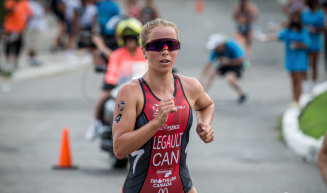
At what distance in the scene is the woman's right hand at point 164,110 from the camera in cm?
278

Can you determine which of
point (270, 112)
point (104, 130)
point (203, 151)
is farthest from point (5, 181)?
point (270, 112)

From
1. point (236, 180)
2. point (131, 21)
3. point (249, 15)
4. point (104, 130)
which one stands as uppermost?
→ point (249, 15)

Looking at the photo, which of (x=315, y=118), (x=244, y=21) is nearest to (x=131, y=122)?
(x=315, y=118)

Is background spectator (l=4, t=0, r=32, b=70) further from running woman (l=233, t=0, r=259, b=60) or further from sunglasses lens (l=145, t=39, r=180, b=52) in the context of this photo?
sunglasses lens (l=145, t=39, r=180, b=52)

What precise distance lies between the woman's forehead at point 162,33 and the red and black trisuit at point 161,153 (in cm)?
29

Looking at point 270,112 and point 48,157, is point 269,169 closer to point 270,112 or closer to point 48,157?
point 48,157

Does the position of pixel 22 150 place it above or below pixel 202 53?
below

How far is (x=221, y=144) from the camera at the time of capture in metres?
9.16

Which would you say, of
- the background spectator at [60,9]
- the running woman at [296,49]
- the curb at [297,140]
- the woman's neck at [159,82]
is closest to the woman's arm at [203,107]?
the woman's neck at [159,82]

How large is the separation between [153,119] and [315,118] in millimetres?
7276

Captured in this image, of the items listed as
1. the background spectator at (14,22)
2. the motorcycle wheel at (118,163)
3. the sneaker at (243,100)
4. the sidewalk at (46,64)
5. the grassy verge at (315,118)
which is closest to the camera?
the motorcycle wheel at (118,163)

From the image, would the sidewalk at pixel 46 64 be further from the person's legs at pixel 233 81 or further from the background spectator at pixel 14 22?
the person's legs at pixel 233 81

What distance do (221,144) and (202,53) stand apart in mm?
12840

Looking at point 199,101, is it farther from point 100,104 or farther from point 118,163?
point 100,104
